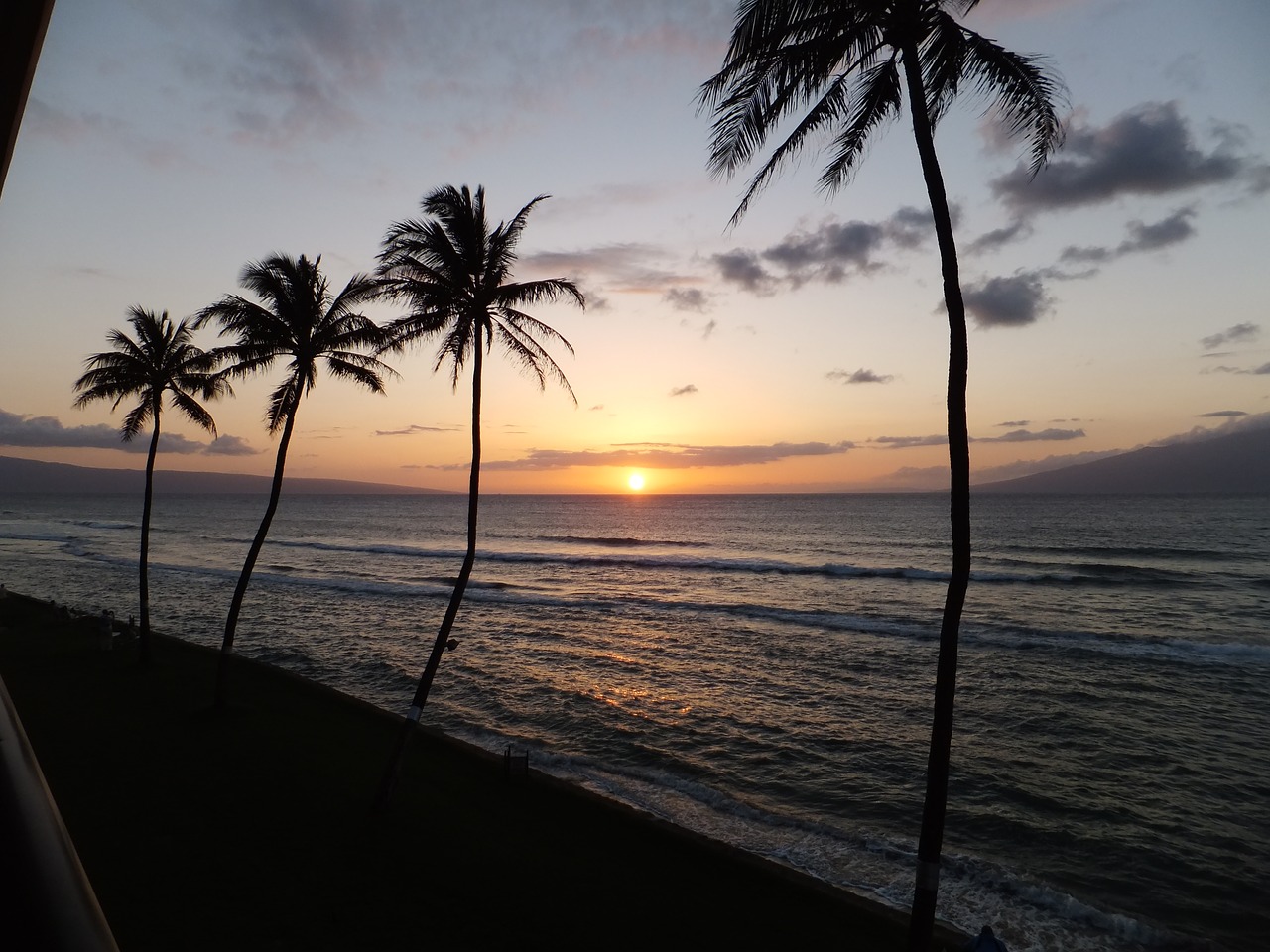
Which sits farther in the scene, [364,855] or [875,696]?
[875,696]

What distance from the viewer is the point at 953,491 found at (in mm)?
8039

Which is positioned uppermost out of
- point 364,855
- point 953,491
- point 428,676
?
point 953,491

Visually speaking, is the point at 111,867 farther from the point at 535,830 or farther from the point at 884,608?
the point at 884,608

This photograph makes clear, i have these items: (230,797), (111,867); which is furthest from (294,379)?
(111,867)

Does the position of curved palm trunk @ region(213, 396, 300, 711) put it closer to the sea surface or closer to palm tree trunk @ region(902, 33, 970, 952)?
the sea surface

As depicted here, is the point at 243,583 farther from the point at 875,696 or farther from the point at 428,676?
the point at 875,696

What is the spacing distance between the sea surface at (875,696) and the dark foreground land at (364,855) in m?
2.37

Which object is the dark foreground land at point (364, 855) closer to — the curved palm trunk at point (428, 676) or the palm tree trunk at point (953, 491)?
the curved palm trunk at point (428, 676)

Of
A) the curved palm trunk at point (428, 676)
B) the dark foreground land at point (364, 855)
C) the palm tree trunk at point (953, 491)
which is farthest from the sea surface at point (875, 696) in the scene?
the palm tree trunk at point (953, 491)

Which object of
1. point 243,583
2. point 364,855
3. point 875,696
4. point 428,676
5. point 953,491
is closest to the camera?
point 953,491

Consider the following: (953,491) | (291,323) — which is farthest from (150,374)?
(953,491)

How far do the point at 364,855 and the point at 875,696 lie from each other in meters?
18.5

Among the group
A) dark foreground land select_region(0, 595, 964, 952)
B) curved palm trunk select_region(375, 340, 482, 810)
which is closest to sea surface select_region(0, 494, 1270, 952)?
dark foreground land select_region(0, 595, 964, 952)

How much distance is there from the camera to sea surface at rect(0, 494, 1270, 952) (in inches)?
578
